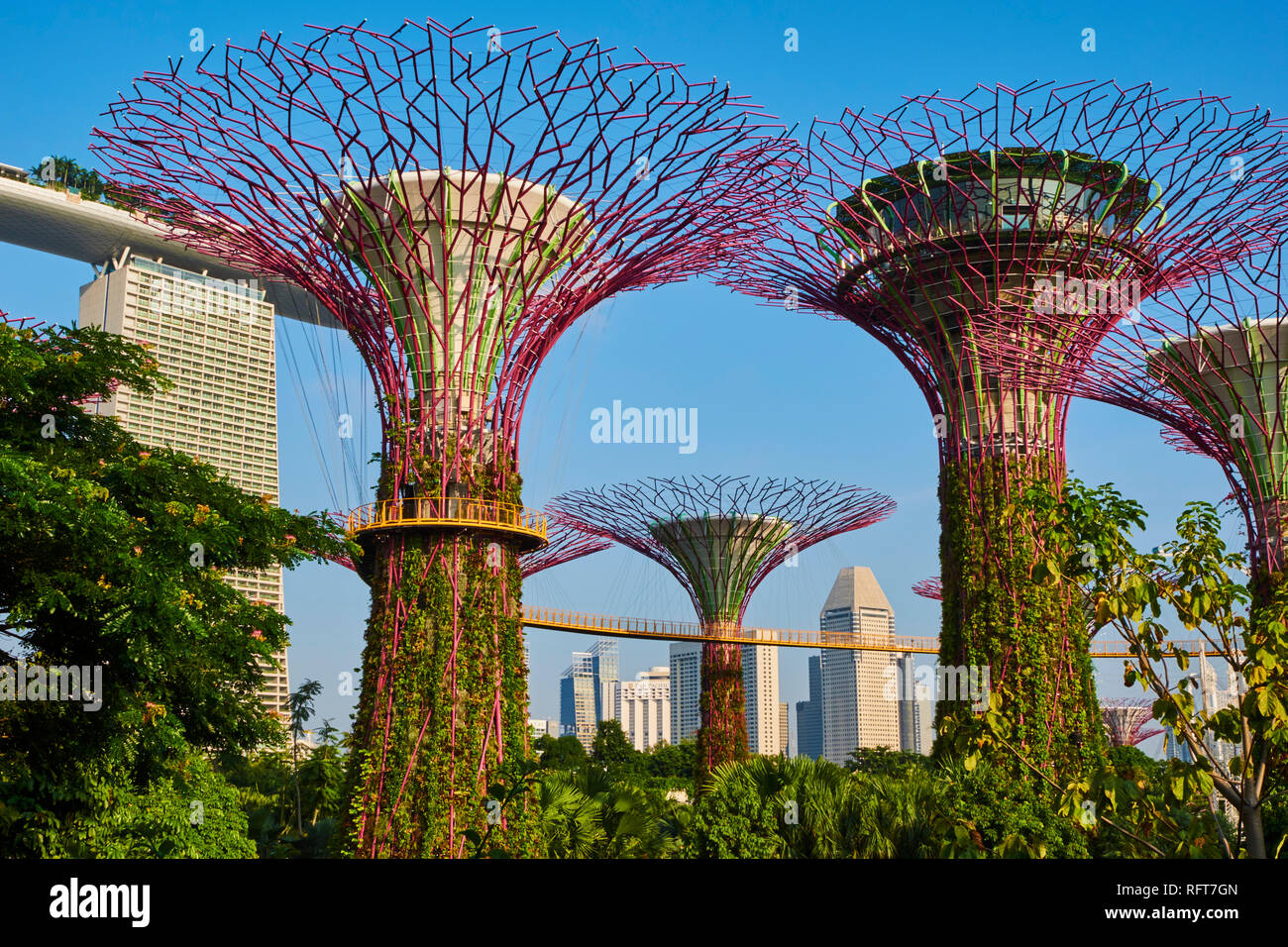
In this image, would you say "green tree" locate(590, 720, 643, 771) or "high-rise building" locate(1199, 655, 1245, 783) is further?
"green tree" locate(590, 720, 643, 771)

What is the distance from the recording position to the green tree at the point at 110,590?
35.6 ft

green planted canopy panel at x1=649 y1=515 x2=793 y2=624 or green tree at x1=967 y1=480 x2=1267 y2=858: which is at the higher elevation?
green planted canopy panel at x1=649 y1=515 x2=793 y2=624

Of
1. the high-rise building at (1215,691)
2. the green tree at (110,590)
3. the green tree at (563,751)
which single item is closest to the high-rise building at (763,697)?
the green tree at (563,751)

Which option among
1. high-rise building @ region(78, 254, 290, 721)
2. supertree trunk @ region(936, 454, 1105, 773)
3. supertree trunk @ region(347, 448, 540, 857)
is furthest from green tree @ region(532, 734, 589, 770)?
high-rise building @ region(78, 254, 290, 721)

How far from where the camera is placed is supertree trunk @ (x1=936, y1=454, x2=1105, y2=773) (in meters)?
21.2

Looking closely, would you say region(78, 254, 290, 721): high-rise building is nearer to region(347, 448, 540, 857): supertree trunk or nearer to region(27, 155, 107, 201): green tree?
region(27, 155, 107, 201): green tree

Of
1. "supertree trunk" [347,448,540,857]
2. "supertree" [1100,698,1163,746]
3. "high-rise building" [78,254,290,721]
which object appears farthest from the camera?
"high-rise building" [78,254,290,721]

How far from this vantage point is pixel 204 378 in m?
86.6

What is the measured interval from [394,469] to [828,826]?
8.05 m

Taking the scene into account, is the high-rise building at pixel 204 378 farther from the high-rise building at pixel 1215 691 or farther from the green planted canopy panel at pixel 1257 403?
the green planted canopy panel at pixel 1257 403

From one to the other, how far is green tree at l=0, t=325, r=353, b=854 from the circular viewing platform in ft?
8.98

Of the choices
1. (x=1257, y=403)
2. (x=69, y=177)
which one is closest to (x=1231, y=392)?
(x=1257, y=403)
